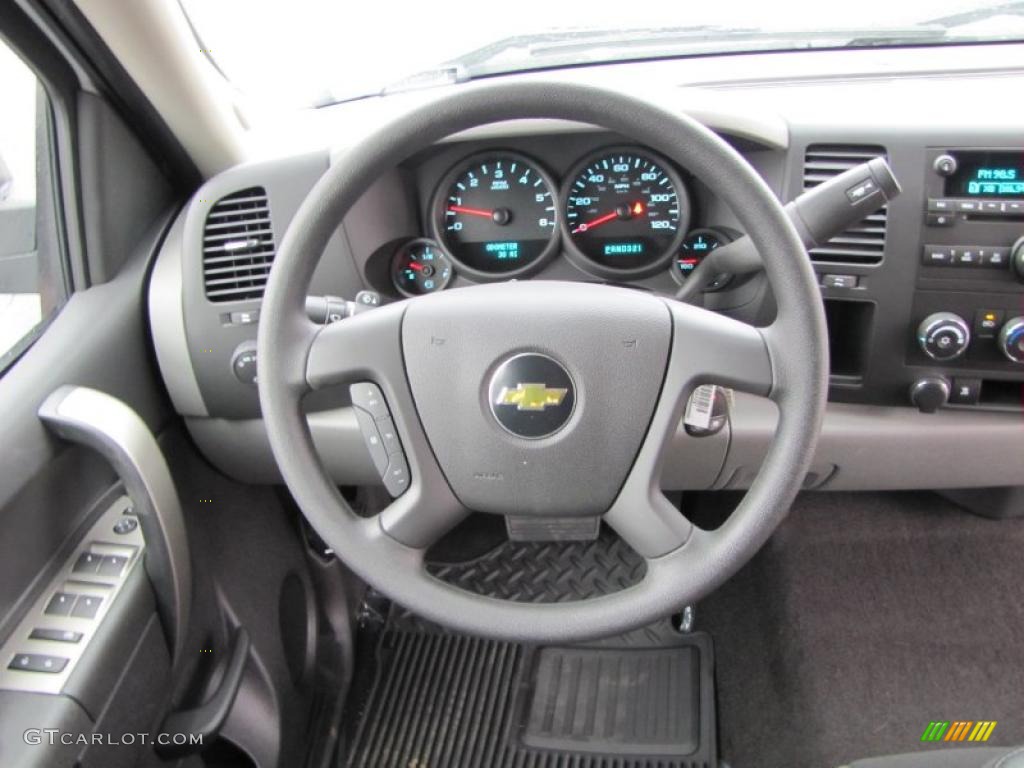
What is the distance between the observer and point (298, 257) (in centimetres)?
94

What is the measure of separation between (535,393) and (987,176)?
798 millimetres

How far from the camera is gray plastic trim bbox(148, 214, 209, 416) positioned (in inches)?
56.1

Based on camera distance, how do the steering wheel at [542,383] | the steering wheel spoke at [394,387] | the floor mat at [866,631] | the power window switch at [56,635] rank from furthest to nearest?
the floor mat at [866,631], the power window switch at [56,635], the steering wheel spoke at [394,387], the steering wheel at [542,383]

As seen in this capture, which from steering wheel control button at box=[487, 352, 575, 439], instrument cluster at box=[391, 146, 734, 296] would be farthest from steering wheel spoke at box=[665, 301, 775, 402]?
instrument cluster at box=[391, 146, 734, 296]

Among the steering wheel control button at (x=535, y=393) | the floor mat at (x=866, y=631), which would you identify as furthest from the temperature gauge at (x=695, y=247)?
the floor mat at (x=866, y=631)

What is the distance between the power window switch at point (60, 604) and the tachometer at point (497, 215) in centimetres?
77

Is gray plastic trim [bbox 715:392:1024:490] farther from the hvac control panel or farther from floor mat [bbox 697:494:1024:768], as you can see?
floor mat [bbox 697:494:1024:768]

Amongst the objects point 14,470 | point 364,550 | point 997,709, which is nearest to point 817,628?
point 997,709

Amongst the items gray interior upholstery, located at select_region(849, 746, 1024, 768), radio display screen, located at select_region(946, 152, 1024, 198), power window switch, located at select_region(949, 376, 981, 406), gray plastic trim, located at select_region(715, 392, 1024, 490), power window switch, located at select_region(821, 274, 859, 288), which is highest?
radio display screen, located at select_region(946, 152, 1024, 198)

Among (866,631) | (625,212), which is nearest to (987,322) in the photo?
(625,212)

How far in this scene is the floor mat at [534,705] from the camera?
1.66 meters

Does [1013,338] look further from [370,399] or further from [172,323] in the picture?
[172,323]

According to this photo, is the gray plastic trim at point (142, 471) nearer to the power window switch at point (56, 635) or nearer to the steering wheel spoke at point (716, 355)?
the power window switch at point (56, 635)

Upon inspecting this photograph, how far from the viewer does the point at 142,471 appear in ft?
3.99
